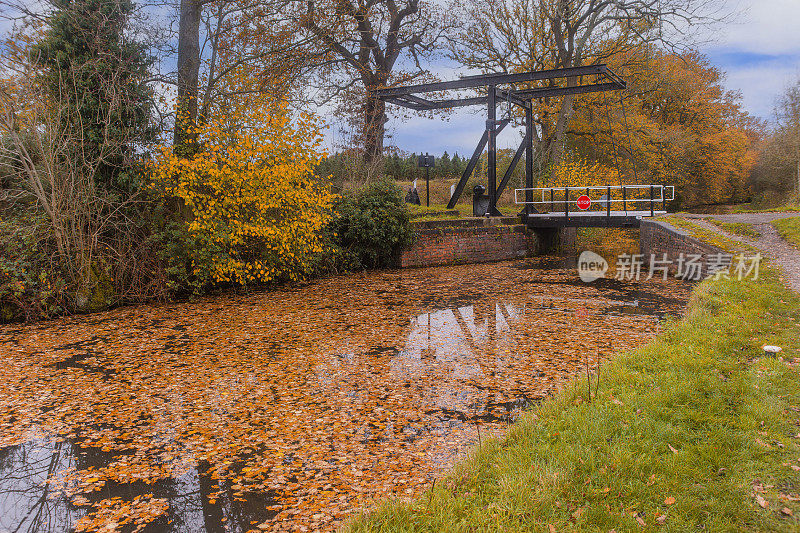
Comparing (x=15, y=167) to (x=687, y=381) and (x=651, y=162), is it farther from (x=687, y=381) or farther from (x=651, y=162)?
(x=651, y=162)

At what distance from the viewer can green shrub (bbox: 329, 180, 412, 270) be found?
1330 cm

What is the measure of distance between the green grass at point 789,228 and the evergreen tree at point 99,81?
12510mm

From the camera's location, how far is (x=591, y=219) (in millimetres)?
15438

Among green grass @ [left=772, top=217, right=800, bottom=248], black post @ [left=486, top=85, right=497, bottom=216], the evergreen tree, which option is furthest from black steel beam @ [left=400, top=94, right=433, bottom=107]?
green grass @ [left=772, top=217, right=800, bottom=248]

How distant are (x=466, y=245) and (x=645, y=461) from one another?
1208 centimetres

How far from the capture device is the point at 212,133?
32.6 feet

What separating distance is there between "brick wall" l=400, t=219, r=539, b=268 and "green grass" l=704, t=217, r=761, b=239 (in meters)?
5.29

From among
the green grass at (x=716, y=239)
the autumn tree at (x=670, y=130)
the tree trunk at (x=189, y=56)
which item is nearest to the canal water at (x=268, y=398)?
the green grass at (x=716, y=239)

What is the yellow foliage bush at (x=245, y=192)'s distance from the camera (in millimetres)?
9688

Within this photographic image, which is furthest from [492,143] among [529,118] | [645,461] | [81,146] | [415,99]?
[645,461]

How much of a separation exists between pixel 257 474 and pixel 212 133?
7.73 m

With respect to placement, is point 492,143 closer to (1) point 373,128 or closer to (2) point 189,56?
(1) point 373,128

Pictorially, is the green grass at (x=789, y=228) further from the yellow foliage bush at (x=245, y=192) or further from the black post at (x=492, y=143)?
the yellow foliage bush at (x=245, y=192)

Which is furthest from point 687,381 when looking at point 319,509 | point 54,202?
point 54,202
